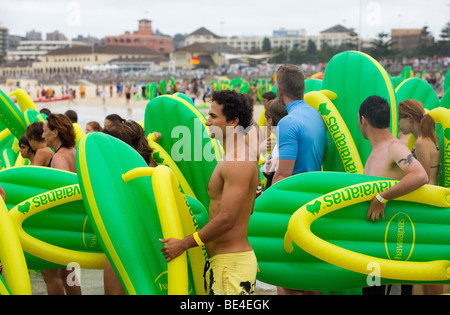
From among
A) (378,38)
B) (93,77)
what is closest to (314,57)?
(378,38)

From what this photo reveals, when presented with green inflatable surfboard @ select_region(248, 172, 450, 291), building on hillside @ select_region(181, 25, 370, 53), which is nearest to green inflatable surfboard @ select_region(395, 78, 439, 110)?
green inflatable surfboard @ select_region(248, 172, 450, 291)

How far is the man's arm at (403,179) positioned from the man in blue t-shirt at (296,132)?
0.66 metres

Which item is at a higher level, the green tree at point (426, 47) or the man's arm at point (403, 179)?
the green tree at point (426, 47)

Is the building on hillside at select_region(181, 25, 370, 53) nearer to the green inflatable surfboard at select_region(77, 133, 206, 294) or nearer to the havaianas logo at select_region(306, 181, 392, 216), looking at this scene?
the havaianas logo at select_region(306, 181, 392, 216)

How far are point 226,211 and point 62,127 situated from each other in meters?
2.03

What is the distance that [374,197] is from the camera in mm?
3389

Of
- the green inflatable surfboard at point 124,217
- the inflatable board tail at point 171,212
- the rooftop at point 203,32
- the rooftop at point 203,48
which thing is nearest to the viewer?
the inflatable board tail at point 171,212

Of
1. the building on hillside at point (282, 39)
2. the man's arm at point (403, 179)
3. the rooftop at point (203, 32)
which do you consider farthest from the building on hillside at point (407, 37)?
the man's arm at point (403, 179)

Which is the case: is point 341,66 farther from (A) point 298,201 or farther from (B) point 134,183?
(B) point 134,183

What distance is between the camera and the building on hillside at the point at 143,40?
374ft

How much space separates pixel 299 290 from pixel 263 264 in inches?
12.8

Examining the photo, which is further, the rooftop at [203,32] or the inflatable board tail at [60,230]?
the rooftop at [203,32]

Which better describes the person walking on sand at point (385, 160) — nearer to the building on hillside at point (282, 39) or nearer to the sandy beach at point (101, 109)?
the sandy beach at point (101, 109)
